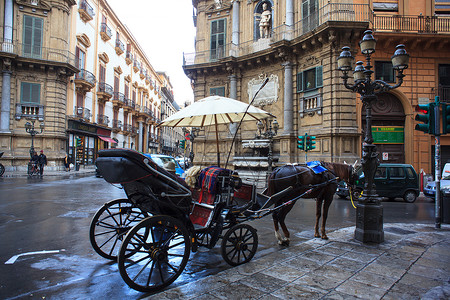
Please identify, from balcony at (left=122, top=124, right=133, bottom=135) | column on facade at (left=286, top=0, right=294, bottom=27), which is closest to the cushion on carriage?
column on facade at (left=286, top=0, right=294, bottom=27)

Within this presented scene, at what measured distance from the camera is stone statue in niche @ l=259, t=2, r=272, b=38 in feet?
67.5

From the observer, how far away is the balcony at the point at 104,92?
103 ft

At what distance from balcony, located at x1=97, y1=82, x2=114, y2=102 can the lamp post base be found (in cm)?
3093

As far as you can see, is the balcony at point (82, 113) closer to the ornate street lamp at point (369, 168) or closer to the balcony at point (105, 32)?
the balcony at point (105, 32)

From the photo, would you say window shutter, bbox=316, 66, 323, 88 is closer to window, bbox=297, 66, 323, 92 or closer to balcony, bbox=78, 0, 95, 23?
window, bbox=297, 66, 323, 92

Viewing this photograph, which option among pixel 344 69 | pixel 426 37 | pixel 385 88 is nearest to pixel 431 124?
pixel 385 88

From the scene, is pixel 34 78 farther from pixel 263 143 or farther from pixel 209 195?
pixel 209 195

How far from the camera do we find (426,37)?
52.4ft

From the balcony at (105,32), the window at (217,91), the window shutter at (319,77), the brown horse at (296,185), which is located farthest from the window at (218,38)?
the brown horse at (296,185)

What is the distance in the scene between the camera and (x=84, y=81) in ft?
89.0

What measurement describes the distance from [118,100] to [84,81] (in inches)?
327

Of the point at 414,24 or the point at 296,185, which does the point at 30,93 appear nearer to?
the point at 296,185

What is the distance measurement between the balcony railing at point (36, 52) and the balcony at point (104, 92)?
6.19 metres

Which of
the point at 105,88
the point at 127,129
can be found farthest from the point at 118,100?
the point at 127,129
